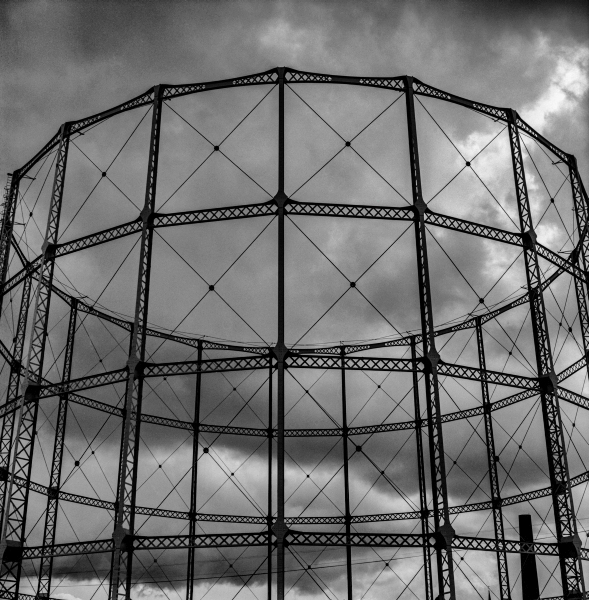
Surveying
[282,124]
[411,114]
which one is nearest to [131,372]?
[282,124]

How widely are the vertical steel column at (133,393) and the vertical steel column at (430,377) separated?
22.2ft

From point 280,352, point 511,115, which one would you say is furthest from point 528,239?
point 280,352

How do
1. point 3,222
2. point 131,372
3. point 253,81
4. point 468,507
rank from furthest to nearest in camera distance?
point 468,507 → point 3,222 → point 253,81 → point 131,372

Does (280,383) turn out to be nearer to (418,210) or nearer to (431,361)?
(431,361)

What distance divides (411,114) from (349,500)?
14.9m

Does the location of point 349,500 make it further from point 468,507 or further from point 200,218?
point 200,218

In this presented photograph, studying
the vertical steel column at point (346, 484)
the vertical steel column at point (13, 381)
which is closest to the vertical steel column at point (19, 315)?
the vertical steel column at point (13, 381)

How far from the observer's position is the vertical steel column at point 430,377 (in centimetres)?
1855

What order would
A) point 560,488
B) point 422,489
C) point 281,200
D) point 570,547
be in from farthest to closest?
point 422,489 < point 560,488 < point 570,547 < point 281,200

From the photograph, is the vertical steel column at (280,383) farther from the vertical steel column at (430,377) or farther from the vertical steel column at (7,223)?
the vertical steel column at (7,223)

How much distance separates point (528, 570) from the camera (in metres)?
31.6

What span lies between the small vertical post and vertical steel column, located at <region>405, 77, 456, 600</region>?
11.5 meters

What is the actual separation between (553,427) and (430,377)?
422cm

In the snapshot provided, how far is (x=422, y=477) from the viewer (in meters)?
30.8
